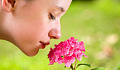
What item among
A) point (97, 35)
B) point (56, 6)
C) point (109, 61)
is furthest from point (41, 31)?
point (97, 35)

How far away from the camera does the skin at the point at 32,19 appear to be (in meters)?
1.95

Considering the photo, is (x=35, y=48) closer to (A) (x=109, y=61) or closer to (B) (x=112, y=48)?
(A) (x=109, y=61)

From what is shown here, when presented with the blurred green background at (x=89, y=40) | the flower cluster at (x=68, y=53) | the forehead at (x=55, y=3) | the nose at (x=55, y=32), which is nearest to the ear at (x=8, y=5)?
the forehead at (x=55, y=3)

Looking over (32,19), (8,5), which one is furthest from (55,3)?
(8,5)

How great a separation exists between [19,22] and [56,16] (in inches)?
9.4

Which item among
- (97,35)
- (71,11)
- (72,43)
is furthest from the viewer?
(71,11)

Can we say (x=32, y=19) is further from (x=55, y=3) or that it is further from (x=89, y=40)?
(x=89, y=40)

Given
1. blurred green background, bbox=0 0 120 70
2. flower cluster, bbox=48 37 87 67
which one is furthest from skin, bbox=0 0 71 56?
blurred green background, bbox=0 0 120 70

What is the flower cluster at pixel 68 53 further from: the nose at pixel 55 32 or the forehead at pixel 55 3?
the forehead at pixel 55 3

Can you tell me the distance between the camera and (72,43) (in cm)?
194

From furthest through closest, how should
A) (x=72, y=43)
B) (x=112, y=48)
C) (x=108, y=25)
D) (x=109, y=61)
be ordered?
(x=108, y=25) < (x=112, y=48) < (x=109, y=61) < (x=72, y=43)

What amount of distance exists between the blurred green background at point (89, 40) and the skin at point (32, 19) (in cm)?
73

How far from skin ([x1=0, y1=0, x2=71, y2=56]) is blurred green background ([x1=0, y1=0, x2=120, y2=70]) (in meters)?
0.73

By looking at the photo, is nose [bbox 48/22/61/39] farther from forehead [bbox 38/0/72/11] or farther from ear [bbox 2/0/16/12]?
ear [bbox 2/0/16/12]
